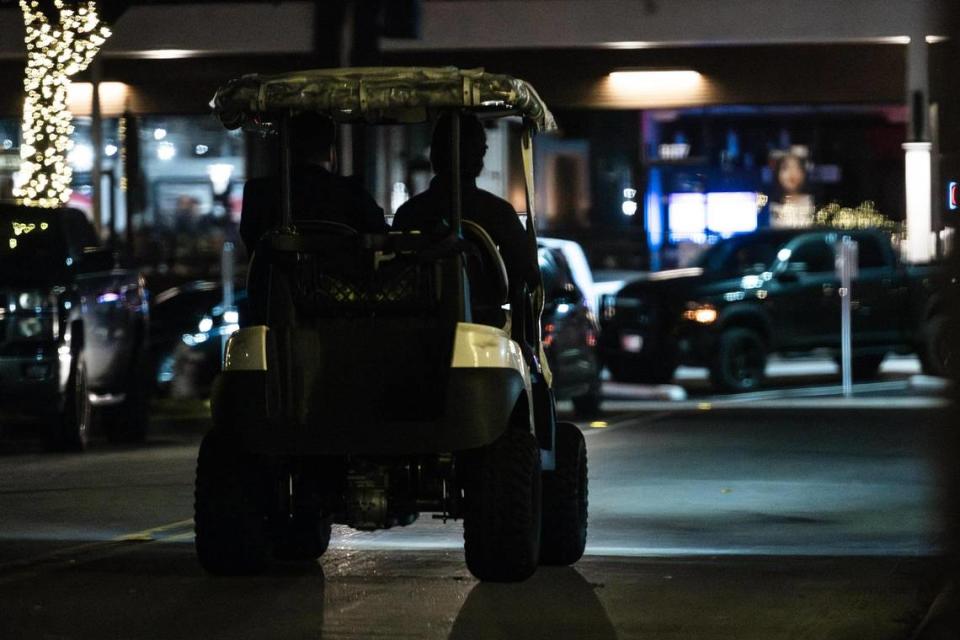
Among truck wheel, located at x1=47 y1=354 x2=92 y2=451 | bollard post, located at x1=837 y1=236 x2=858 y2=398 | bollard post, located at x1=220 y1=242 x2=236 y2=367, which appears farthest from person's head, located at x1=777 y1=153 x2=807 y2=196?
truck wheel, located at x1=47 y1=354 x2=92 y2=451

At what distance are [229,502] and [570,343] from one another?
9.75 meters

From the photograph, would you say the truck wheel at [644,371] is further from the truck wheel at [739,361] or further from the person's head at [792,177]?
the person's head at [792,177]

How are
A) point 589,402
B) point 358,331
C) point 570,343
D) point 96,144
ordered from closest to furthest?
1. point 358,331
2. point 570,343
3. point 589,402
4. point 96,144

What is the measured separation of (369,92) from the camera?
28.2 ft

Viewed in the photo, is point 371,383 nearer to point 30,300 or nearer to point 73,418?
point 30,300

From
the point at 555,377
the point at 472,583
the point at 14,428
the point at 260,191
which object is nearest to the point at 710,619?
the point at 472,583

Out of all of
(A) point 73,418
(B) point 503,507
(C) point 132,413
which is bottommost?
(C) point 132,413

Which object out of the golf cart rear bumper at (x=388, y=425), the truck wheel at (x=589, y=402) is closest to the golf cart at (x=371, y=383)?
the golf cart rear bumper at (x=388, y=425)

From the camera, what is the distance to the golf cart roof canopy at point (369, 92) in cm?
843

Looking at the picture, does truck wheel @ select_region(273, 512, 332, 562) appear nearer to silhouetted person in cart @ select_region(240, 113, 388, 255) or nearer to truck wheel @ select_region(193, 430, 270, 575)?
truck wheel @ select_region(193, 430, 270, 575)

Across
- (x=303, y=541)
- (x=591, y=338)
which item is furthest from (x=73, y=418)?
(x=303, y=541)

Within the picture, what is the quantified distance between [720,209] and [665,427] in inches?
581

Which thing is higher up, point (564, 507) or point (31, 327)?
point (31, 327)

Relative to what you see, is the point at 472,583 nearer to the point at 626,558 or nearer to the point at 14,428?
the point at 626,558
